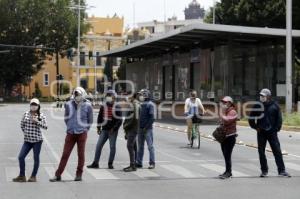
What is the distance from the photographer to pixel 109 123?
49.6ft

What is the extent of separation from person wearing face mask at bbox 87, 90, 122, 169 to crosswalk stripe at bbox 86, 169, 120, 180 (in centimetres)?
44

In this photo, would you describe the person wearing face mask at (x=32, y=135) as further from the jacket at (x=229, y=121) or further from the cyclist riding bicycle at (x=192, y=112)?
the cyclist riding bicycle at (x=192, y=112)

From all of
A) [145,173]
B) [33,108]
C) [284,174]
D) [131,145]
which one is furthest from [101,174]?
[284,174]

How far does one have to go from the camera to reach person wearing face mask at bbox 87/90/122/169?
591 inches

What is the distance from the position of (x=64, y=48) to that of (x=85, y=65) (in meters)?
26.5

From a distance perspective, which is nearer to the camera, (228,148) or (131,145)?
(228,148)

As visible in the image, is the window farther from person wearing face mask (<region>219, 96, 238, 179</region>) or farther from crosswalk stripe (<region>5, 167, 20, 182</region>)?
person wearing face mask (<region>219, 96, 238, 179</region>)

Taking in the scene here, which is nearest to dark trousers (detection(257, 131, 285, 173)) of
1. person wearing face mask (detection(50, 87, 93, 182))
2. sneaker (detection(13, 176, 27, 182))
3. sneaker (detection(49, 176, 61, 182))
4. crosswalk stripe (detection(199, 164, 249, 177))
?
crosswalk stripe (detection(199, 164, 249, 177))

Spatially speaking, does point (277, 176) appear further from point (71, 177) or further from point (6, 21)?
point (6, 21)

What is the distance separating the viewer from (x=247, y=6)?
2083 inches

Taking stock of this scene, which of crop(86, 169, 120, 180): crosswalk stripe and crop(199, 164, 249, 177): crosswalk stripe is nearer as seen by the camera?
crop(86, 169, 120, 180): crosswalk stripe

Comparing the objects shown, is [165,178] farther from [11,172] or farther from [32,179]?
[11,172]

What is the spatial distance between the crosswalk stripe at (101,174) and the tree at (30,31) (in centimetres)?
7502

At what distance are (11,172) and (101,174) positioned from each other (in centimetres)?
194
